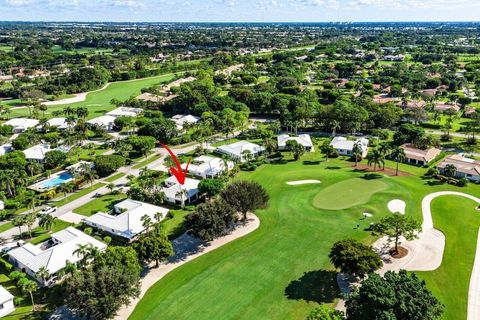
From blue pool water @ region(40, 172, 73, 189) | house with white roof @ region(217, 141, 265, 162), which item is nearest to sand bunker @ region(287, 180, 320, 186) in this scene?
house with white roof @ region(217, 141, 265, 162)

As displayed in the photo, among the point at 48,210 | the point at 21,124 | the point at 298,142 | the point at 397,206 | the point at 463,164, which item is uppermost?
the point at 21,124

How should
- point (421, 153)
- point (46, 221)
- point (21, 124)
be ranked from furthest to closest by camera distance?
1. point (21, 124)
2. point (421, 153)
3. point (46, 221)

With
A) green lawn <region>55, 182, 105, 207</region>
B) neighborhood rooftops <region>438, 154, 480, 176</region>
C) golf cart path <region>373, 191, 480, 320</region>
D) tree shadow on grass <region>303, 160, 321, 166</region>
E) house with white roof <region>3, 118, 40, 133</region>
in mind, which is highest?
house with white roof <region>3, 118, 40, 133</region>

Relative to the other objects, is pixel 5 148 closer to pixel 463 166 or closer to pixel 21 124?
pixel 21 124

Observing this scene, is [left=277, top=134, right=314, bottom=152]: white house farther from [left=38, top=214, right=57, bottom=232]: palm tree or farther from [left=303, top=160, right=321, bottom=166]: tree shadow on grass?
[left=38, top=214, right=57, bottom=232]: palm tree

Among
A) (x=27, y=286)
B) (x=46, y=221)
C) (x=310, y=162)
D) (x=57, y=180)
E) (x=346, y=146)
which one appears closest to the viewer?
(x=27, y=286)

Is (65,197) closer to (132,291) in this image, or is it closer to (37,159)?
(37,159)

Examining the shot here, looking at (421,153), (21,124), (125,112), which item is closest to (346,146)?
(421,153)
